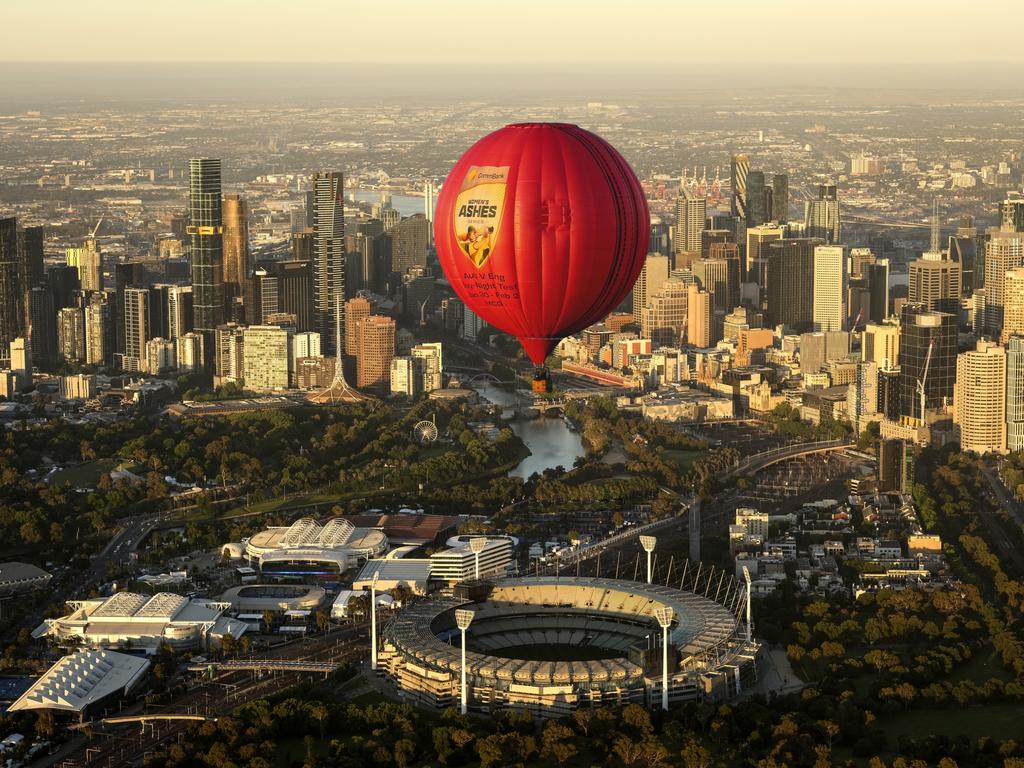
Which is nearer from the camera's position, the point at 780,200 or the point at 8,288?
the point at 8,288

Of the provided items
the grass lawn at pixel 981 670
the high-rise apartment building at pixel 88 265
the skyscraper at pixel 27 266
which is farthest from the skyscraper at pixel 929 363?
the high-rise apartment building at pixel 88 265

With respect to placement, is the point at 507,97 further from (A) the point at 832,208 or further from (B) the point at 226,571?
(B) the point at 226,571

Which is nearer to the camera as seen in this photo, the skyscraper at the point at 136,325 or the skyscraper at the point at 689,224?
the skyscraper at the point at 136,325

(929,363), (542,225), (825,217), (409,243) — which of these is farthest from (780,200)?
(542,225)

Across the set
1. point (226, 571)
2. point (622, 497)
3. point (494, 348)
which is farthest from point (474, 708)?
point (494, 348)

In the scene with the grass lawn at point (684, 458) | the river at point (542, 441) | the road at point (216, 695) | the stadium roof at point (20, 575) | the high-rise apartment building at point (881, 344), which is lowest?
the river at point (542, 441)

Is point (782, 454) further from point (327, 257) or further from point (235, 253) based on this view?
point (235, 253)

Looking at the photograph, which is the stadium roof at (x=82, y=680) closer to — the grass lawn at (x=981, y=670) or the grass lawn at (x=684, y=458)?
the grass lawn at (x=981, y=670)
